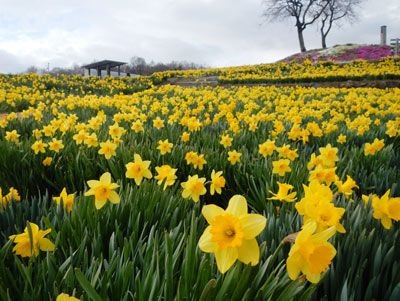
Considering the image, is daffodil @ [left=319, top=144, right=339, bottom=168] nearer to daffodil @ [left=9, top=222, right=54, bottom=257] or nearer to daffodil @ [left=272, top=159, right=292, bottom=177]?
daffodil @ [left=272, top=159, right=292, bottom=177]

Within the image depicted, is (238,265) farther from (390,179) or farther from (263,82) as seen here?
(263,82)

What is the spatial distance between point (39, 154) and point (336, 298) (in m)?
2.37

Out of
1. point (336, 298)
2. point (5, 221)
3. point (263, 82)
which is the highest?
point (263, 82)

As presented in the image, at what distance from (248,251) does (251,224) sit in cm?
6

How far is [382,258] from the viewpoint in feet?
3.18

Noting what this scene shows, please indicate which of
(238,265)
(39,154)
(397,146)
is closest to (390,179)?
(397,146)

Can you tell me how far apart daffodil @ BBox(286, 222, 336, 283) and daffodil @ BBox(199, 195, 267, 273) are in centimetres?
9

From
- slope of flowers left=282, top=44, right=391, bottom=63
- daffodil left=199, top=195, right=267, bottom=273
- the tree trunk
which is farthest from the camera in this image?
the tree trunk

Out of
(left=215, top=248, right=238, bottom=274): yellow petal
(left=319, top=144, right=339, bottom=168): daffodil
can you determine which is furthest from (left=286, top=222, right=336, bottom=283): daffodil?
(left=319, top=144, right=339, bottom=168): daffodil

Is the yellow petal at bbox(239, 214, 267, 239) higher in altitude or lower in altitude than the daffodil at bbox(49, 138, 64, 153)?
lower

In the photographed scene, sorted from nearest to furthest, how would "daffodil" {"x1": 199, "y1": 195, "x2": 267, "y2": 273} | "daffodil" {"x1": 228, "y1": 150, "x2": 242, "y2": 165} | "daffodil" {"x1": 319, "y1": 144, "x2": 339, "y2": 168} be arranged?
"daffodil" {"x1": 199, "y1": 195, "x2": 267, "y2": 273}
"daffodil" {"x1": 319, "y1": 144, "x2": 339, "y2": 168}
"daffodil" {"x1": 228, "y1": 150, "x2": 242, "y2": 165}

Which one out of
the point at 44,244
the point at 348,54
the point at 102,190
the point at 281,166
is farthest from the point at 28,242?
the point at 348,54

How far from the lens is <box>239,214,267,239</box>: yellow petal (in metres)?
0.62

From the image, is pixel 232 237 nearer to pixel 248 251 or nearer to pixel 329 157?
pixel 248 251
